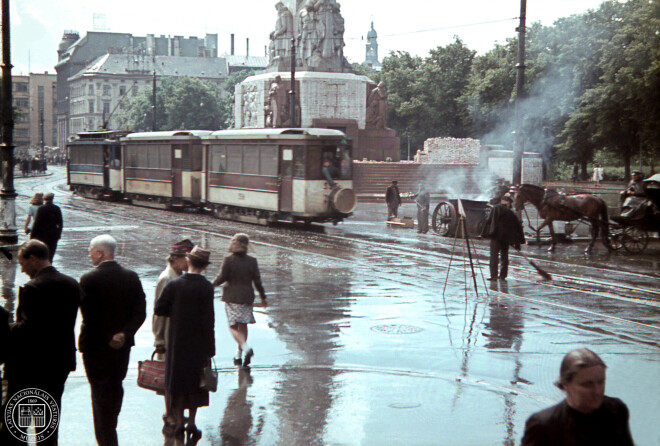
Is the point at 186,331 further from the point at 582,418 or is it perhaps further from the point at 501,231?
the point at 501,231

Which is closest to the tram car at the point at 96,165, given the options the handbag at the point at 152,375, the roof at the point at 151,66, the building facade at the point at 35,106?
the handbag at the point at 152,375

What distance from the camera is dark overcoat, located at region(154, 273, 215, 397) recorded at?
7.41 metres

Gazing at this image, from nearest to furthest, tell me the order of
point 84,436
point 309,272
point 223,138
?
point 84,436, point 309,272, point 223,138

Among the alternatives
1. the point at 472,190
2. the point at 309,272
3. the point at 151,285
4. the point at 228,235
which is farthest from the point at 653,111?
the point at 151,285

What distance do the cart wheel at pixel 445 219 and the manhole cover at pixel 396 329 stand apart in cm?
1322

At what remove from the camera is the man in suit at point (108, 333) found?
6859 millimetres

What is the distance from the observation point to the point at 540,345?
11.1m

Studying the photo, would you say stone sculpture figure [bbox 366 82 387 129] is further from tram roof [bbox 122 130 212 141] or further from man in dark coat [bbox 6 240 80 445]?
man in dark coat [bbox 6 240 80 445]

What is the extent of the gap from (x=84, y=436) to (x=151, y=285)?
8383mm

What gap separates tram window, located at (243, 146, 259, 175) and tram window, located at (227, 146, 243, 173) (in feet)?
1.05

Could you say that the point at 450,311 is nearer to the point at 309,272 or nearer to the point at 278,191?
the point at 309,272

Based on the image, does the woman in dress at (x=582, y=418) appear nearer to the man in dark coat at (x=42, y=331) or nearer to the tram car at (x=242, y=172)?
the man in dark coat at (x=42, y=331)

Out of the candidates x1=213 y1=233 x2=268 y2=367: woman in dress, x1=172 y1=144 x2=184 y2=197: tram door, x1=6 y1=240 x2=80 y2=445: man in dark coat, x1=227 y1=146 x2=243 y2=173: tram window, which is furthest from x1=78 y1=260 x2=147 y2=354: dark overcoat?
x1=172 y1=144 x2=184 y2=197: tram door

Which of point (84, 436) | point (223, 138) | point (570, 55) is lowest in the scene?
point (84, 436)
